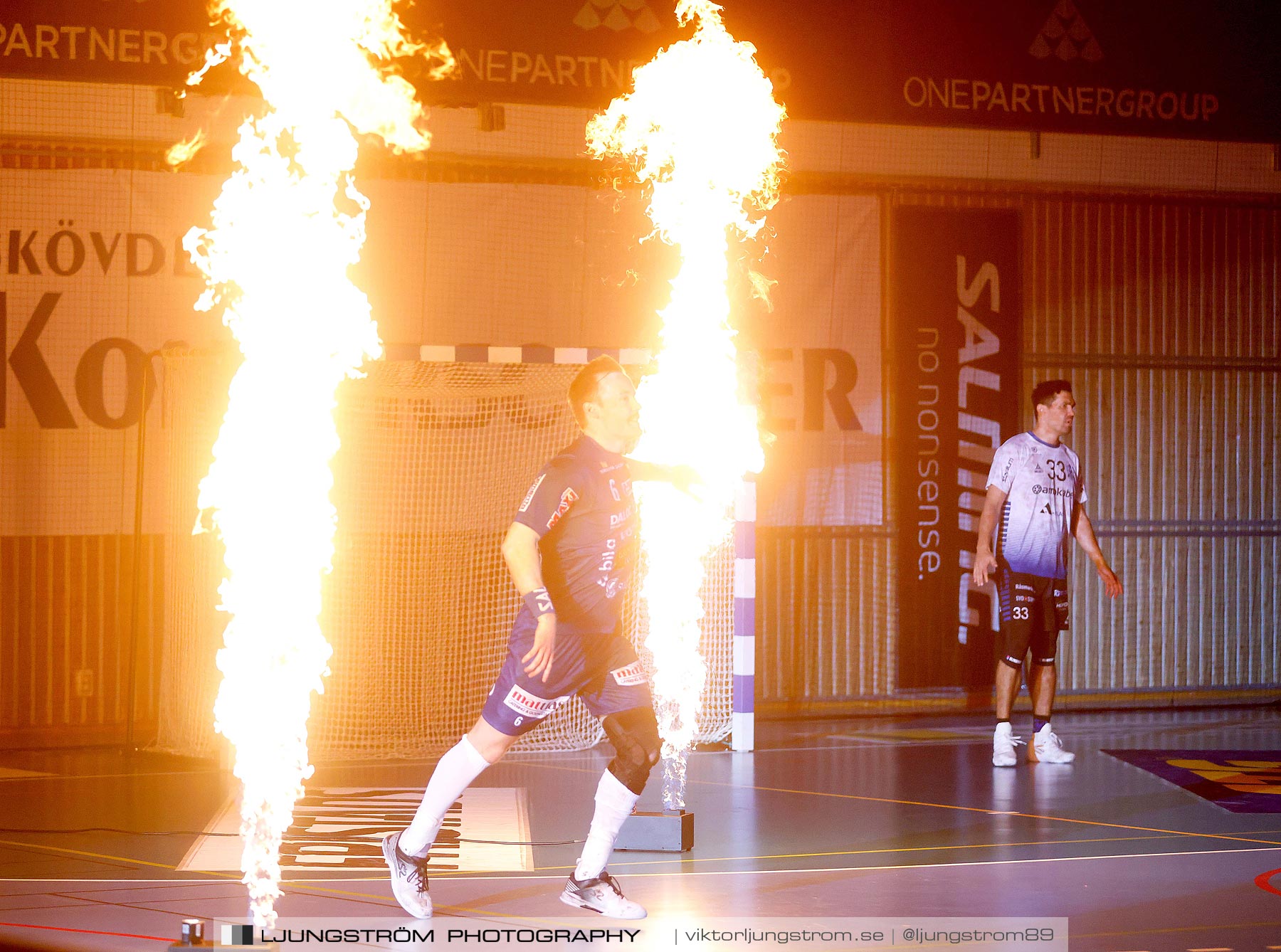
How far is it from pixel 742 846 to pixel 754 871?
59cm

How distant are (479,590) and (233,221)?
3338 mm

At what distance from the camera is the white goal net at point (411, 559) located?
418 inches

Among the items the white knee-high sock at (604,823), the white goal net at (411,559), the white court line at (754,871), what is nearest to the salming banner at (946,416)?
the white goal net at (411,559)

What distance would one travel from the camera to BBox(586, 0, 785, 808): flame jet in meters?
8.34

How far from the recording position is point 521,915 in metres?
5.66

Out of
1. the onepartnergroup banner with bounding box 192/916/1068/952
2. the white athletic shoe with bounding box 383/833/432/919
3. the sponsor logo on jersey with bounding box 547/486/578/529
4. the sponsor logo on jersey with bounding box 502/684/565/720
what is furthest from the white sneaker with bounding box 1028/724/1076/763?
the white athletic shoe with bounding box 383/833/432/919

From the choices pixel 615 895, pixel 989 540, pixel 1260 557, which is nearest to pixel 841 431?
pixel 989 540

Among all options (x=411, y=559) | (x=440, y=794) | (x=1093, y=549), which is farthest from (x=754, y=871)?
(x=411, y=559)

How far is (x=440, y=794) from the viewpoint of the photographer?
18.8ft

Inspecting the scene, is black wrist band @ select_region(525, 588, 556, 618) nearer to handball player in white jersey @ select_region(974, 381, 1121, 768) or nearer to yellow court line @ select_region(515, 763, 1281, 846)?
yellow court line @ select_region(515, 763, 1281, 846)

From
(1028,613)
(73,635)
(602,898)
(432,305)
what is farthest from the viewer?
(432,305)

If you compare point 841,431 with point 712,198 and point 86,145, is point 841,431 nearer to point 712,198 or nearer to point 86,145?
point 712,198

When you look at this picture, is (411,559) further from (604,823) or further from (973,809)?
(604,823)

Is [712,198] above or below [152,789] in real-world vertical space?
above
